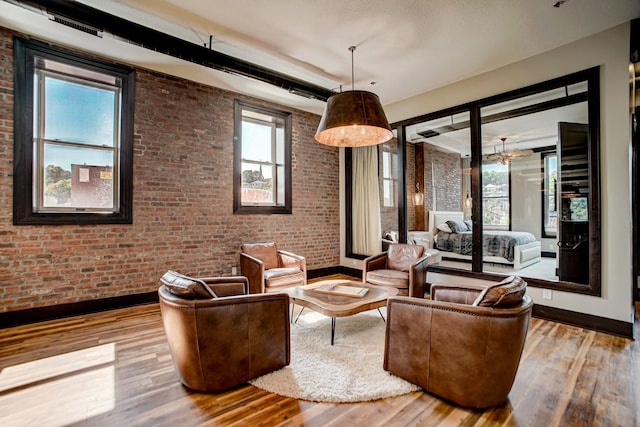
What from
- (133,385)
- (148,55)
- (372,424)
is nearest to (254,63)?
Result: (148,55)

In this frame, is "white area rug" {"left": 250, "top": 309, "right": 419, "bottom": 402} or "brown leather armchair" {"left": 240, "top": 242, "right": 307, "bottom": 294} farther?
"brown leather armchair" {"left": 240, "top": 242, "right": 307, "bottom": 294}

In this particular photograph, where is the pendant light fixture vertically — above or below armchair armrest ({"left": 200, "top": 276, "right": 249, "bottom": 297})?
above

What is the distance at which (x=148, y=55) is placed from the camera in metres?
3.59

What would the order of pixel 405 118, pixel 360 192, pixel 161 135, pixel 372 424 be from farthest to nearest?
pixel 360 192 → pixel 405 118 → pixel 161 135 → pixel 372 424

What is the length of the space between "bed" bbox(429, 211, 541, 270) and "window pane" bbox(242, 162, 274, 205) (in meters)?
3.62

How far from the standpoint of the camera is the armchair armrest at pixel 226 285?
266cm

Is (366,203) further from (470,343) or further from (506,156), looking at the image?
(470,343)

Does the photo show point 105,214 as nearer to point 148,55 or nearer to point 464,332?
point 148,55

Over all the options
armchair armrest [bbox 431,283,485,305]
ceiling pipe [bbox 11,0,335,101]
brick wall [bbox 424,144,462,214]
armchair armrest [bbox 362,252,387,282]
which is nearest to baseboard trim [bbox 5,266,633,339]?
armchair armrest [bbox 431,283,485,305]

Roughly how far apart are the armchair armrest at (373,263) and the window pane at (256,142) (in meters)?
2.48

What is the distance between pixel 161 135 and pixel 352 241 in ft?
12.5

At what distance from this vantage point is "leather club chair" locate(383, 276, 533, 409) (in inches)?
68.9

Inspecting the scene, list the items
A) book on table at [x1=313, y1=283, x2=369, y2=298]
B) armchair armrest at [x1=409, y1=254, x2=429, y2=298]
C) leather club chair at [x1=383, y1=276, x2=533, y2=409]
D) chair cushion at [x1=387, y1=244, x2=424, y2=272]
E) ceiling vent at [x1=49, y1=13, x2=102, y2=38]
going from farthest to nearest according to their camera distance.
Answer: chair cushion at [x1=387, y1=244, x2=424, y2=272] < armchair armrest at [x1=409, y1=254, x2=429, y2=298] < book on table at [x1=313, y1=283, x2=369, y2=298] < ceiling vent at [x1=49, y1=13, x2=102, y2=38] < leather club chair at [x1=383, y1=276, x2=533, y2=409]

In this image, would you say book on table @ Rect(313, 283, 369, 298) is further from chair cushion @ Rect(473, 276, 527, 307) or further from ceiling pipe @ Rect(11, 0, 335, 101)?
ceiling pipe @ Rect(11, 0, 335, 101)
